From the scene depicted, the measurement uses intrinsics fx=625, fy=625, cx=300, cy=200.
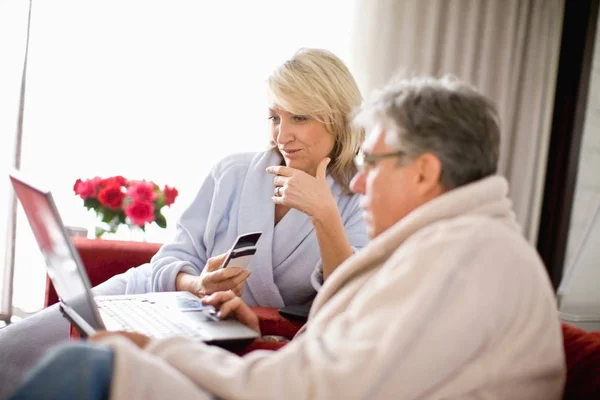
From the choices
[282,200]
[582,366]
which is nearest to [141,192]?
[282,200]

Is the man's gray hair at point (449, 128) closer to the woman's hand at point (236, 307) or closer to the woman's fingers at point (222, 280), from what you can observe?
the woman's hand at point (236, 307)

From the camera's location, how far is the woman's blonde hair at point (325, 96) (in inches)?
69.6

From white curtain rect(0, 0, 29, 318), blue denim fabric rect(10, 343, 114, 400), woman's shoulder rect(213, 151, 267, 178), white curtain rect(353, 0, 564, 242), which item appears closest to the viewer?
blue denim fabric rect(10, 343, 114, 400)

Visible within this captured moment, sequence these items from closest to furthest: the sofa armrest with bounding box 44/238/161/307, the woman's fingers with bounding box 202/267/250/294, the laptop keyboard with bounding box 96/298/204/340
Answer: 1. the laptop keyboard with bounding box 96/298/204/340
2. the woman's fingers with bounding box 202/267/250/294
3. the sofa armrest with bounding box 44/238/161/307

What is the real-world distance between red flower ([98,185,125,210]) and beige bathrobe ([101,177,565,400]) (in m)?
1.56

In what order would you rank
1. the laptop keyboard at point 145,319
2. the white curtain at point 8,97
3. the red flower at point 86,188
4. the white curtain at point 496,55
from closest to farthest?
the laptop keyboard at point 145,319
the red flower at point 86,188
the white curtain at point 8,97
the white curtain at point 496,55

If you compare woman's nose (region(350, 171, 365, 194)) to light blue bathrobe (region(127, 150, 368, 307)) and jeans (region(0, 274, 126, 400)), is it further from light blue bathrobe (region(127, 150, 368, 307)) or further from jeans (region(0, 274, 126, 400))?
jeans (region(0, 274, 126, 400))

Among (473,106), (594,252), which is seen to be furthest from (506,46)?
(473,106)

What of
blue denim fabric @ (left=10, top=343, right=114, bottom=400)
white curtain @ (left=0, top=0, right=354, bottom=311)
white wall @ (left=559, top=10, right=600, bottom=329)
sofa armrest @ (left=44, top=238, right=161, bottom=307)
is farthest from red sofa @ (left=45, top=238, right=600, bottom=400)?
white wall @ (left=559, top=10, right=600, bottom=329)

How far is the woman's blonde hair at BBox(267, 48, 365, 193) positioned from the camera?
1.77 meters

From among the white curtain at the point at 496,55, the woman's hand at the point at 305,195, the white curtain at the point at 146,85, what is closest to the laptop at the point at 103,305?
the woman's hand at the point at 305,195

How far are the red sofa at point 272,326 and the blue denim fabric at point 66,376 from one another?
57cm

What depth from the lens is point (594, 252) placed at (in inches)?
100.0

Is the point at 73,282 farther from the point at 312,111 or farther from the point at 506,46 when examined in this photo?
the point at 506,46
